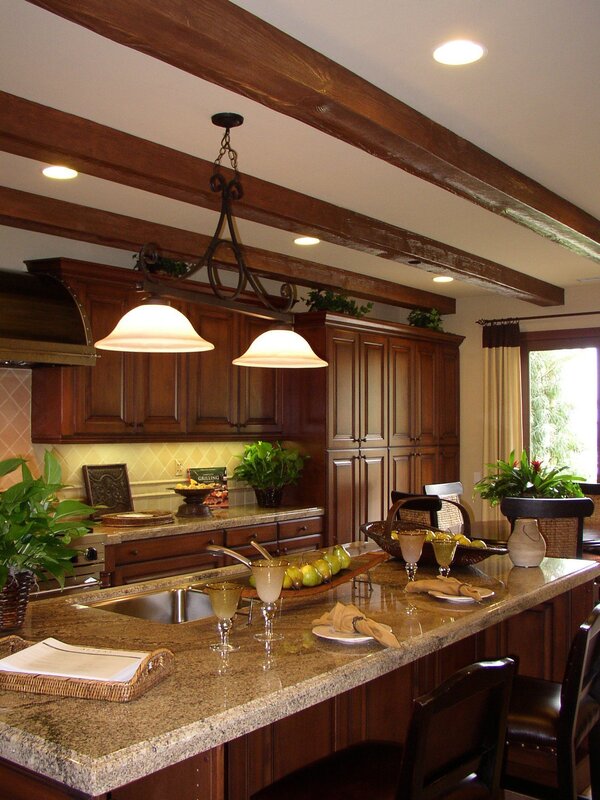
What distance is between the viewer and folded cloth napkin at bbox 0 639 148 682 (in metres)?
1.74

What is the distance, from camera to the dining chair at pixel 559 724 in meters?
2.22

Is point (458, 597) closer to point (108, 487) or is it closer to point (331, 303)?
point (108, 487)

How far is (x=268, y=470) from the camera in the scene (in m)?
5.69

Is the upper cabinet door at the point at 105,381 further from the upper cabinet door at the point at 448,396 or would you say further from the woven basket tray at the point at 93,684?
the upper cabinet door at the point at 448,396

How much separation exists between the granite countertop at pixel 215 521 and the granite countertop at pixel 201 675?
156 cm

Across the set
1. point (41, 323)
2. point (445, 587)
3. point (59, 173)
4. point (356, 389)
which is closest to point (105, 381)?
point (41, 323)

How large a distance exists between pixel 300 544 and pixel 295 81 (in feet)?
12.1

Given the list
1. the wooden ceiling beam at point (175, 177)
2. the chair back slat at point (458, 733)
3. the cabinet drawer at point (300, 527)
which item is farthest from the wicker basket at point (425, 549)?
the cabinet drawer at point (300, 527)

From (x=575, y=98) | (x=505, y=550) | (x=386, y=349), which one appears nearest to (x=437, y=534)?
(x=505, y=550)

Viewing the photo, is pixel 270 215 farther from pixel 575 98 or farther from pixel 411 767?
pixel 411 767

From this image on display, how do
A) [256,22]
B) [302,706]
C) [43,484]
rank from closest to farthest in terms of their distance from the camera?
[302,706]
[43,484]
[256,22]

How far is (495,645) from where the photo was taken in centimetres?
315

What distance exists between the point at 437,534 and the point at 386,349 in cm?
363

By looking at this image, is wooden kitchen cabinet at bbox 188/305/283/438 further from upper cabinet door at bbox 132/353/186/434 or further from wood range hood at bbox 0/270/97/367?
wood range hood at bbox 0/270/97/367
